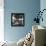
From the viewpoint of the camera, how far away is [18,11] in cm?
591

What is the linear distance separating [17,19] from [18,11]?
1.15 feet

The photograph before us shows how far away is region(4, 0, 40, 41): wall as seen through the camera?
5867 mm

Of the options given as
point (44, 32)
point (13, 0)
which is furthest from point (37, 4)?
point (44, 32)

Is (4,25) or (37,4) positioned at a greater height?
(37,4)

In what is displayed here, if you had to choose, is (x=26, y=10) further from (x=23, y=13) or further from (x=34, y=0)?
(x=34, y=0)

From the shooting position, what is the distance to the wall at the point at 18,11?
Result: 5867 millimetres

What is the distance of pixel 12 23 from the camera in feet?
19.4

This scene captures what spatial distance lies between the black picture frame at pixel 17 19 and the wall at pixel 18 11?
13 cm

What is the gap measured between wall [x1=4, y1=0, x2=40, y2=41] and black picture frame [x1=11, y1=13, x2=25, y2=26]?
0.13 meters

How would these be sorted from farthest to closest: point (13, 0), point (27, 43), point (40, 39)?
point (13, 0) < point (27, 43) < point (40, 39)

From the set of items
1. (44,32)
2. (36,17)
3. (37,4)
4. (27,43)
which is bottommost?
(27,43)

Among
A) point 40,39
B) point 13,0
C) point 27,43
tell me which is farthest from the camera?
point 13,0

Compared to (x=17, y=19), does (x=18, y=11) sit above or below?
above

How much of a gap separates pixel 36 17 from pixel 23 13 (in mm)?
589
